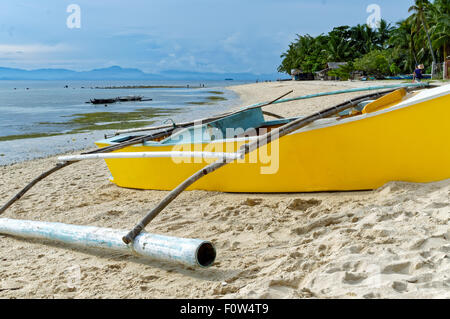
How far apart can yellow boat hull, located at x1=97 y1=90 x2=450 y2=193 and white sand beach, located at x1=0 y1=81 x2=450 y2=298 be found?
0.40 feet

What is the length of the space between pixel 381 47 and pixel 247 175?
156 feet

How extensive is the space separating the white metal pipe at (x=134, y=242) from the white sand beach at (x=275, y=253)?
0.35 ft

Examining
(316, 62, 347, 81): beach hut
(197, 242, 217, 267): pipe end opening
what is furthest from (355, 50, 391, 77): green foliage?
(197, 242, 217, 267): pipe end opening

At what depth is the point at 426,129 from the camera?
11.2 ft

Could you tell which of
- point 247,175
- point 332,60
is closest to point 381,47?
point 332,60

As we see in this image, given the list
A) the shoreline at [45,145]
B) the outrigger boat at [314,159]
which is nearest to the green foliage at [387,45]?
the shoreline at [45,145]

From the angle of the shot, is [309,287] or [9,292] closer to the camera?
[309,287]

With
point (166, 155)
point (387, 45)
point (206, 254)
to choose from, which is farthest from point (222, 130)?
point (387, 45)

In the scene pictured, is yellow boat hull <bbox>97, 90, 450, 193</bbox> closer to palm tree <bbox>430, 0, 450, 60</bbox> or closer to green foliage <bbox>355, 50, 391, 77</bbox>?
palm tree <bbox>430, 0, 450, 60</bbox>

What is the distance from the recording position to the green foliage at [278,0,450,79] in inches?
1112

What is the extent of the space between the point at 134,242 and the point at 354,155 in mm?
2189

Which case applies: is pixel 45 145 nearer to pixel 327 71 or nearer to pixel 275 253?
pixel 275 253

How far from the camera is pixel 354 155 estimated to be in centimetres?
368
